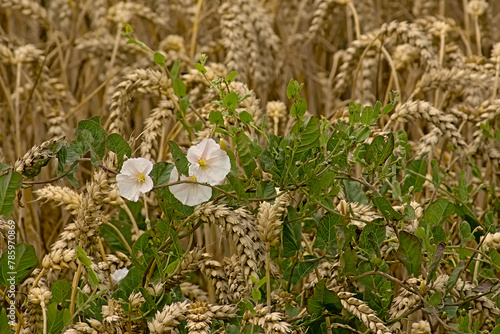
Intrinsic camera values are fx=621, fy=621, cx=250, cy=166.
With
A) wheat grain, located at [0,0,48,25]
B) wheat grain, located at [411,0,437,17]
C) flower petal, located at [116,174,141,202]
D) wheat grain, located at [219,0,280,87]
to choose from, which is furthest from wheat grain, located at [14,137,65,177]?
wheat grain, located at [411,0,437,17]

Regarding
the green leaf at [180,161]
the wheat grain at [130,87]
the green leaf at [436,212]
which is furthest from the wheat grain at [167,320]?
the wheat grain at [130,87]

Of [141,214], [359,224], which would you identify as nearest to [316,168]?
[359,224]

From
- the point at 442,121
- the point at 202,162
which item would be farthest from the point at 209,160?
the point at 442,121

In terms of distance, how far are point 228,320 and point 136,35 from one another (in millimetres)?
2023

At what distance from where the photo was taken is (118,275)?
3.80ft

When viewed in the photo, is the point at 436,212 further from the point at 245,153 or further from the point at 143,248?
the point at 143,248

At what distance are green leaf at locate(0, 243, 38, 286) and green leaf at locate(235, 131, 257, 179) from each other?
40cm

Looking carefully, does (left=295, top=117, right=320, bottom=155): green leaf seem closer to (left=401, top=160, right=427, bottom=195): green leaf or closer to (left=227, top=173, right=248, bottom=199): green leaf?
(left=227, top=173, right=248, bottom=199): green leaf

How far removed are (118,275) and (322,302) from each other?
389 millimetres

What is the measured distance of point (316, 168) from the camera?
3.13ft

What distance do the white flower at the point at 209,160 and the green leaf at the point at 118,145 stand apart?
0.13 metres

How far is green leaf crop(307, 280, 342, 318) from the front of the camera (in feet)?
3.31

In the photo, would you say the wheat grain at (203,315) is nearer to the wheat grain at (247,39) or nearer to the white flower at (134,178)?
the white flower at (134,178)

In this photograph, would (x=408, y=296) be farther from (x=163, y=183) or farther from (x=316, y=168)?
(x=163, y=183)
